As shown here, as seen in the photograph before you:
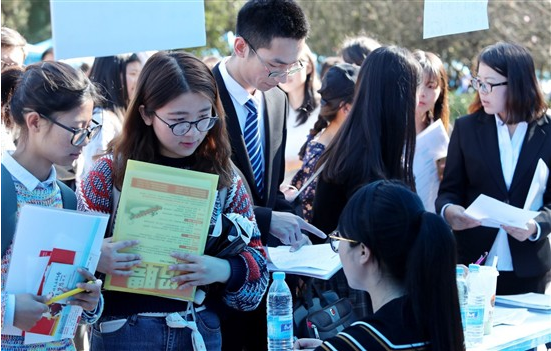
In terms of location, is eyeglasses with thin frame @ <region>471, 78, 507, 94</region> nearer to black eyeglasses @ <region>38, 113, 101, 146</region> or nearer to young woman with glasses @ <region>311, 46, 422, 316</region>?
young woman with glasses @ <region>311, 46, 422, 316</region>

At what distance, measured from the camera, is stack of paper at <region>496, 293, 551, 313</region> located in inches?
144

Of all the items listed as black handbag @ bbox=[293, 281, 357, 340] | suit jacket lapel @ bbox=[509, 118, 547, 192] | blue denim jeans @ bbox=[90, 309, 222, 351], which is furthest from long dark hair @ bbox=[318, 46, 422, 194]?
blue denim jeans @ bbox=[90, 309, 222, 351]

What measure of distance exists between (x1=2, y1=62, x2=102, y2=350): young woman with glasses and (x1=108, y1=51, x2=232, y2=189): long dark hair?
0.14 meters

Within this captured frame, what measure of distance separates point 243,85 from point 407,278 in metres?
1.49

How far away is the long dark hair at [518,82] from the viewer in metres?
4.21

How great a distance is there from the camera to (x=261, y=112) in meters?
3.63

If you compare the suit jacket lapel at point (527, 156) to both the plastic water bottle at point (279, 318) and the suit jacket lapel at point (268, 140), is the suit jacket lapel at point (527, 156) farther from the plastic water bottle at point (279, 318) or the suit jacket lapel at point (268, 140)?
the plastic water bottle at point (279, 318)

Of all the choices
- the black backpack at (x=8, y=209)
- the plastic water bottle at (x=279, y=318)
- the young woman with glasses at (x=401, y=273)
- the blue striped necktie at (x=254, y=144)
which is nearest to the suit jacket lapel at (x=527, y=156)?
the blue striped necktie at (x=254, y=144)

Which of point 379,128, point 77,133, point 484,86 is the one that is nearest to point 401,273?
point 77,133

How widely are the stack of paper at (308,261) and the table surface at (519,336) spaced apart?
63cm

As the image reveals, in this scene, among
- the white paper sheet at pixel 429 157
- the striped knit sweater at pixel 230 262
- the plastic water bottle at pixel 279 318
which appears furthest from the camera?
the white paper sheet at pixel 429 157

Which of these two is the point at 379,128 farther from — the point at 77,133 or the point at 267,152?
the point at 77,133

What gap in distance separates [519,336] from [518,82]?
1.50 metres

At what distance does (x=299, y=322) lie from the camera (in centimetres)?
328
